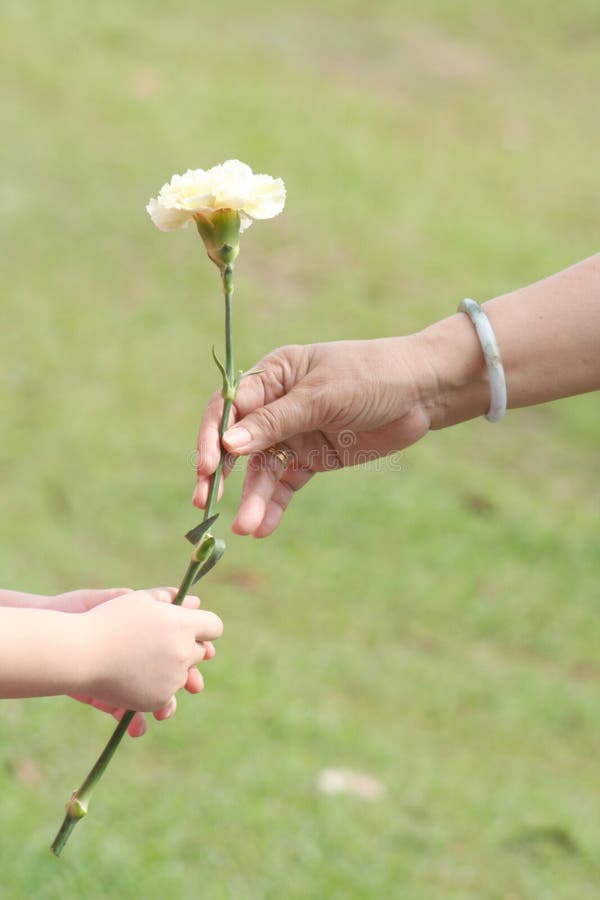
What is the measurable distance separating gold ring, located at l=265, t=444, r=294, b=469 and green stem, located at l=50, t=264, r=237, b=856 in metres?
0.26

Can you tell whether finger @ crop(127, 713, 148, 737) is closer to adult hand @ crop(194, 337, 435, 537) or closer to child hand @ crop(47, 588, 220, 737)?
child hand @ crop(47, 588, 220, 737)

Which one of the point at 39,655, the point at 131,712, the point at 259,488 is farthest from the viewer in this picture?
the point at 259,488

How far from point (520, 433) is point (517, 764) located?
2.08 meters

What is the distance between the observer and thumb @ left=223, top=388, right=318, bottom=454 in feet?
6.00

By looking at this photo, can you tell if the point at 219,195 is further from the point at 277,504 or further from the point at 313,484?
the point at 313,484

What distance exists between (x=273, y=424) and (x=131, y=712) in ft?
1.71

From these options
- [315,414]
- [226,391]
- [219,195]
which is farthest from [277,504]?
[219,195]

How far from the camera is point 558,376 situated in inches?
84.6

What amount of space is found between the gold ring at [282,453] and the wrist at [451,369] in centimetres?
26

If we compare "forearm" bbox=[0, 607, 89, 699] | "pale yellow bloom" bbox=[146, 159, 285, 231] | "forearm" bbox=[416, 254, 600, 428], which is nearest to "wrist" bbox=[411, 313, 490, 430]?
"forearm" bbox=[416, 254, 600, 428]

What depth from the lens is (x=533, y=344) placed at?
2125 millimetres

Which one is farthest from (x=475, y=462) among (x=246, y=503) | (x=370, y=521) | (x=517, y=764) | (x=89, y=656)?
(x=89, y=656)

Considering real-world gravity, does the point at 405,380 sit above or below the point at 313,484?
above

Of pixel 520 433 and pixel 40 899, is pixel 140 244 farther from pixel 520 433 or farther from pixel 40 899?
pixel 40 899
